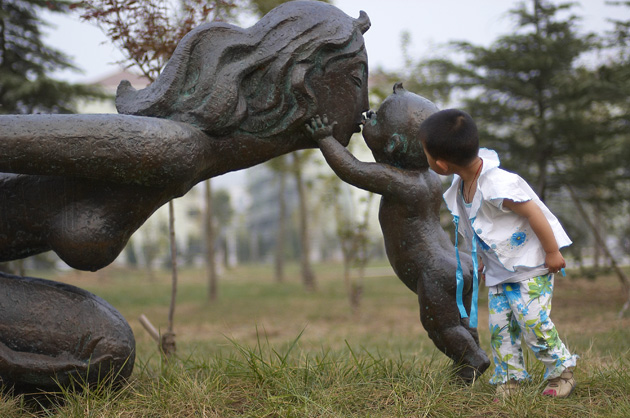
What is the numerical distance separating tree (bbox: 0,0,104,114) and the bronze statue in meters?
7.21

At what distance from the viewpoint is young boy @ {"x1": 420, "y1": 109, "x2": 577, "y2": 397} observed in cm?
238

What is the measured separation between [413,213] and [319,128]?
0.59 metres

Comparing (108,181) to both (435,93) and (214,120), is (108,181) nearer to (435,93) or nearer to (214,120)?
(214,120)

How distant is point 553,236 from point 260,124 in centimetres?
137

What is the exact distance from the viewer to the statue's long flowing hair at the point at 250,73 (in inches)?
98.7

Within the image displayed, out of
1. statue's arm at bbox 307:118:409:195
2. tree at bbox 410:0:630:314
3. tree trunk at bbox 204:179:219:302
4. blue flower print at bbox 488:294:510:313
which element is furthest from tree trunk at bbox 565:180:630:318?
tree trunk at bbox 204:179:219:302

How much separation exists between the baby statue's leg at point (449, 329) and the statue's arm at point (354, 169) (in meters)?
0.48

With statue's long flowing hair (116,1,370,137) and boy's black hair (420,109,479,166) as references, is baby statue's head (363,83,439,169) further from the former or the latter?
statue's long flowing hair (116,1,370,137)

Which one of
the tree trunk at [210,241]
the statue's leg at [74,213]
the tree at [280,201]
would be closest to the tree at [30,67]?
the tree trunk at [210,241]

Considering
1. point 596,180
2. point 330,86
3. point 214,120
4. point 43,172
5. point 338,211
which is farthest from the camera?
point 338,211

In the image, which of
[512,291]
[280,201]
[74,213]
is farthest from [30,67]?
[512,291]

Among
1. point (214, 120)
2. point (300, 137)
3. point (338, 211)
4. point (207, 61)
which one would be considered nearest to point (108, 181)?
point (214, 120)

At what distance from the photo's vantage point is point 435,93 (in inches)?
416

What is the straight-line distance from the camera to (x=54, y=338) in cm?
244
